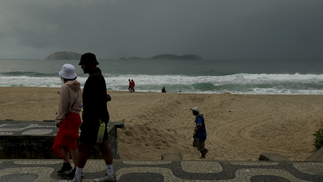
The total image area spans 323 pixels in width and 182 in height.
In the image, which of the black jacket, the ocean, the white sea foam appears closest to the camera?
the black jacket

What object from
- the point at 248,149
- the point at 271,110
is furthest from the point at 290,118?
the point at 248,149

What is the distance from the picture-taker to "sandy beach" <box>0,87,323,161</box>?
21.2 feet

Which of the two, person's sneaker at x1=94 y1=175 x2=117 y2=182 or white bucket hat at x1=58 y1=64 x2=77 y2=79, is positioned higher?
white bucket hat at x1=58 y1=64 x2=77 y2=79

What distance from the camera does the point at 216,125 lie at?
9695mm

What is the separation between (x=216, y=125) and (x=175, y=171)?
6761 mm

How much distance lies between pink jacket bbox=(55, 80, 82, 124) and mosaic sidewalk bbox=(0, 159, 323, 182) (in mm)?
924

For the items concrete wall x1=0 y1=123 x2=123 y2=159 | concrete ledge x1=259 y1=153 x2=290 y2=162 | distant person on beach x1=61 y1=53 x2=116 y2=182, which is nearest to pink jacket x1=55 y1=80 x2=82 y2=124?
distant person on beach x1=61 y1=53 x2=116 y2=182

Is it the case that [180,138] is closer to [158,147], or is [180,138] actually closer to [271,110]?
[158,147]

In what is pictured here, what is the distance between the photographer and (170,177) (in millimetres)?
3115

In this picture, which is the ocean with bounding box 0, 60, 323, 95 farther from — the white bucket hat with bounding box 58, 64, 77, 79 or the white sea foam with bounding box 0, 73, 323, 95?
the white bucket hat with bounding box 58, 64, 77, 79

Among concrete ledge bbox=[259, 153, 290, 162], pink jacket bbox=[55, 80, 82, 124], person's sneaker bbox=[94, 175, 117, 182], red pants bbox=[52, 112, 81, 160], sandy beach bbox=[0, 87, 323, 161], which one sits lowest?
sandy beach bbox=[0, 87, 323, 161]

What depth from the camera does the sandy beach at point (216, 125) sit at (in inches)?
254

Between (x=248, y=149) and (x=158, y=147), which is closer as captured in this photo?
(x=158, y=147)

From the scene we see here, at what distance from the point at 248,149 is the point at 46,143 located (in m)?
5.71
